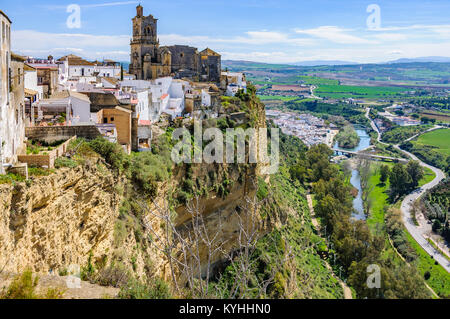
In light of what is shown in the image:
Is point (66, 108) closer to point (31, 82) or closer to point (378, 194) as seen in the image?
point (31, 82)

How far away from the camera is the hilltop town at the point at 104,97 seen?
891 centimetres

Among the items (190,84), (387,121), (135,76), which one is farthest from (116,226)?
(387,121)

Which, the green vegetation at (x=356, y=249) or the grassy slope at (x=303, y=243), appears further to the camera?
the grassy slope at (x=303, y=243)

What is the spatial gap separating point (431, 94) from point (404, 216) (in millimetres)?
121294

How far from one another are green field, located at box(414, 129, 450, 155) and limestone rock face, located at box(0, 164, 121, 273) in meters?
62.9

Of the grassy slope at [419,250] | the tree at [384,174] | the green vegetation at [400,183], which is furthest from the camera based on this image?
the tree at [384,174]

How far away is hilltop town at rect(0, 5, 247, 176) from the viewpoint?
891 cm

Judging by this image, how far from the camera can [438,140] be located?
70688 mm

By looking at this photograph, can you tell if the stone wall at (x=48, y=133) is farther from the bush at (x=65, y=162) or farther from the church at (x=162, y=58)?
the church at (x=162, y=58)

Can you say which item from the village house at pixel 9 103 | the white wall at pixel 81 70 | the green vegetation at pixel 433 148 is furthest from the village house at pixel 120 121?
the green vegetation at pixel 433 148

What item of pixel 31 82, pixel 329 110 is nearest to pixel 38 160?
pixel 31 82

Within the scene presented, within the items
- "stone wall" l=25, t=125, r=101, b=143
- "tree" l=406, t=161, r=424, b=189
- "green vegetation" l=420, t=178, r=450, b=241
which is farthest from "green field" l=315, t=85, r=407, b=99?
"stone wall" l=25, t=125, r=101, b=143
